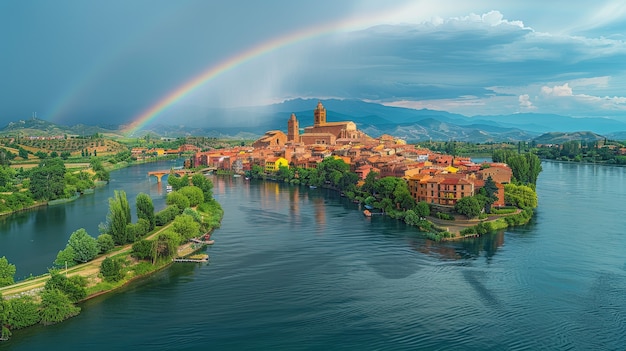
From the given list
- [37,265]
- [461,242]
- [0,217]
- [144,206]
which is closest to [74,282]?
[37,265]

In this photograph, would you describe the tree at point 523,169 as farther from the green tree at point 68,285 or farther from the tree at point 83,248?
the green tree at point 68,285

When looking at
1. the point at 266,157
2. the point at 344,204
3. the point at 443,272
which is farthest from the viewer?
the point at 266,157

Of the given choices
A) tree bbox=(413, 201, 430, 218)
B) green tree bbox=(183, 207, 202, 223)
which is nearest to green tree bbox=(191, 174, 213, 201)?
green tree bbox=(183, 207, 202, 223)

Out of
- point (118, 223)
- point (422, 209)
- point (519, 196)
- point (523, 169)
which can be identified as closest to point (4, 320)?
point (118, 223)

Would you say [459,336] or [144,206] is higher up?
[144,206]

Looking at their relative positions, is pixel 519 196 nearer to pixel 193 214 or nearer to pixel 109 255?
pixel 193 214

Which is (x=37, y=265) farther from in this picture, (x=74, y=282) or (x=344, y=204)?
(x=344, y=204)
